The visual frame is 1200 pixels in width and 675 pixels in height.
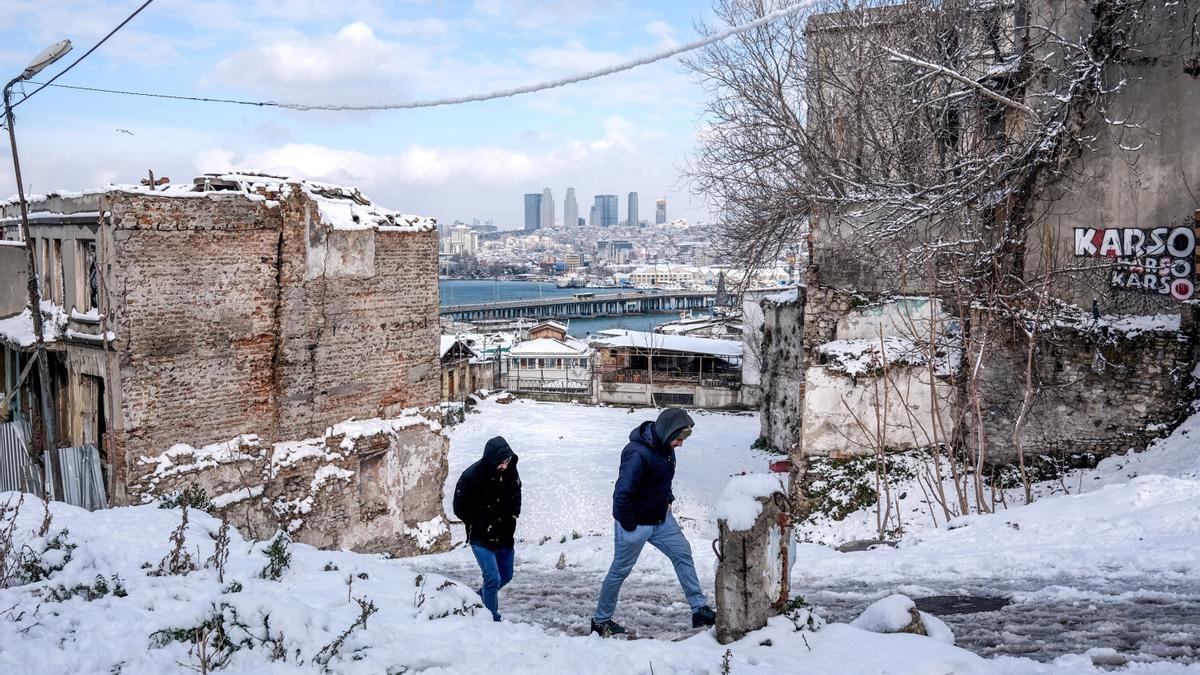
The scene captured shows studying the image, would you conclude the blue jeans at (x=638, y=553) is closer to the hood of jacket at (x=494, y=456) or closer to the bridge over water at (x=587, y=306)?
the hood of jacket at (x=494, y=456)

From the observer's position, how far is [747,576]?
5441mm

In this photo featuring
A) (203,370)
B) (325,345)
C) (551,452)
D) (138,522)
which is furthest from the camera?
(551,452)

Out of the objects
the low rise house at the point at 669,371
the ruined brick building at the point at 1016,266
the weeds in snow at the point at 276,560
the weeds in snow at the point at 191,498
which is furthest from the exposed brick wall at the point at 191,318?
the low rise house at the point at 669,371

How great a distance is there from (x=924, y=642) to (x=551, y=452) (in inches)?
858

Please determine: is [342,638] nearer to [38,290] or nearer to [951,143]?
[38,290]

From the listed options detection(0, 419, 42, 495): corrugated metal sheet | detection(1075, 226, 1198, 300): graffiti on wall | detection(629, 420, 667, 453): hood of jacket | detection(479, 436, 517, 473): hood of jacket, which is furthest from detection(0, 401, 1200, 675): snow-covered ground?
detection(0, 419, 42, 495): corrugated metal sheet

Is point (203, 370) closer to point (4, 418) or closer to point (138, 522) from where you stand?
point (138, 522)

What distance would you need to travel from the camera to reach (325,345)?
41.9ft

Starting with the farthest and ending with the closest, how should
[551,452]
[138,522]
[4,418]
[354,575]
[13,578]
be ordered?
1. [551,452]
2. [4,418]
3. [138,522]
4. [354,575]
5. [13,578]

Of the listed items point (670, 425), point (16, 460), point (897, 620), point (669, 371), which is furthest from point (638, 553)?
point (669, 371)

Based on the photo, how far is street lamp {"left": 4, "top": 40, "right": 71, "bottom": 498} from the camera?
11.6 metres

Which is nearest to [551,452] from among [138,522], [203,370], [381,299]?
[381,299]

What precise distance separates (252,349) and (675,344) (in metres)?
33.8

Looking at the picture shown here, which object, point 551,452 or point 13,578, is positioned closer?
point 13,578
